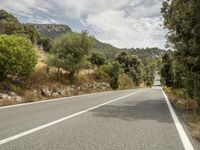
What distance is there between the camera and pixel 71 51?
29.3m

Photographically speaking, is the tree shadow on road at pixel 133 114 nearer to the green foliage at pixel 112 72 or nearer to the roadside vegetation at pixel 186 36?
the roadside vegetation at pixel 186 36

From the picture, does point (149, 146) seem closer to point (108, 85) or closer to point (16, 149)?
point (16, 149)

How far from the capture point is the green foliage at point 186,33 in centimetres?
1381

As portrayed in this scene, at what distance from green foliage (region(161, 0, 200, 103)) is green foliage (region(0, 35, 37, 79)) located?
8701 mm

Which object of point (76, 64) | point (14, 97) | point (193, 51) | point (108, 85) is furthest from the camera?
point (108, 85)

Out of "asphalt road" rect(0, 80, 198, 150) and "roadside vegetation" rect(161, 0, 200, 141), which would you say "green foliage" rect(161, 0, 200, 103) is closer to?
"roadside vegetation" rect(161, 0, 200, 141)

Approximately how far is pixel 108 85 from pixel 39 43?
28991 mm

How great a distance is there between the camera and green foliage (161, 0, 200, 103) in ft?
45.3

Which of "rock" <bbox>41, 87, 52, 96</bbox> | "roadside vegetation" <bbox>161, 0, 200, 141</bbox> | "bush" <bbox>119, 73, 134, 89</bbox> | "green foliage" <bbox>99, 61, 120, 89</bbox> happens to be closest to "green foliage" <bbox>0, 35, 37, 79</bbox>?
"rock" <bbox>41, 87, 52, 96</bbox>

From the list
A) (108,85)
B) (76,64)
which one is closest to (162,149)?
(76,64)

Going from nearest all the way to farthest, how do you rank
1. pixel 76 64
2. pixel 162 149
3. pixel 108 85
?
pixel 162 149, pixel 76 64, pixel 108 85

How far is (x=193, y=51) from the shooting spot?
45.2 feet

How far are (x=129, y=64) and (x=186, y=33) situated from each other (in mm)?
62319

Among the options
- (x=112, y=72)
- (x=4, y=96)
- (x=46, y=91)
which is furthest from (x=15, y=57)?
(x=112, y=72)
